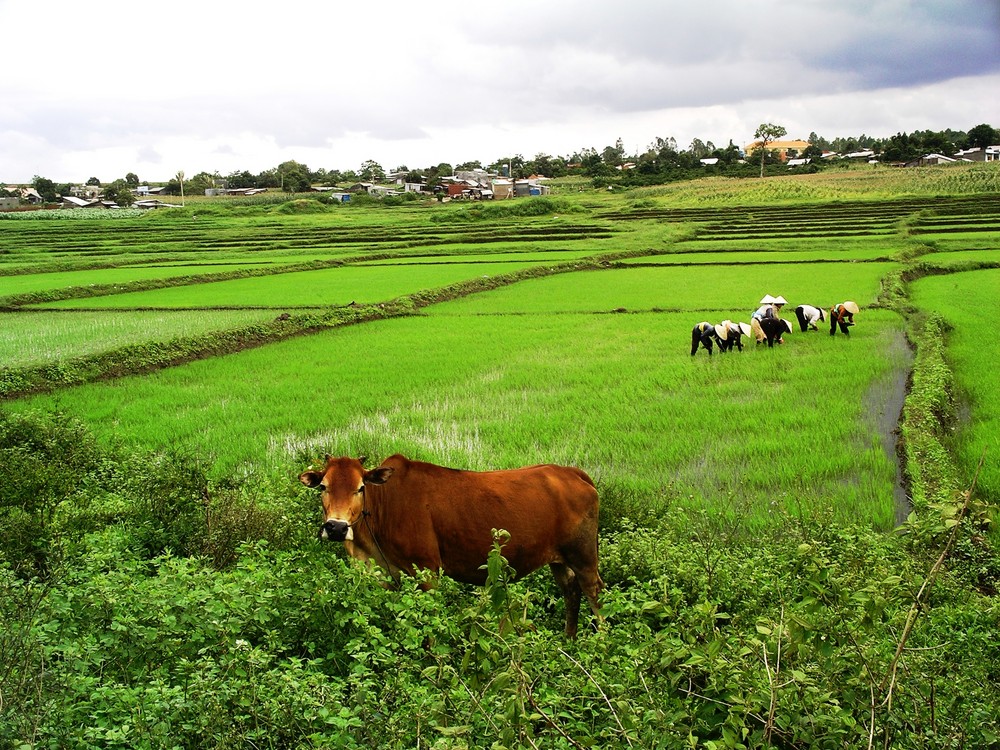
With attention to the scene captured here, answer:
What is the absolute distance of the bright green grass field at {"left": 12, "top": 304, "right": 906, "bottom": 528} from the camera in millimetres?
6641

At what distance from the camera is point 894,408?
8812mm

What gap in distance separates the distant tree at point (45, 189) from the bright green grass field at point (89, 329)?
247ft

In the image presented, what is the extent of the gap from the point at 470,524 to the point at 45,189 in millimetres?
94211

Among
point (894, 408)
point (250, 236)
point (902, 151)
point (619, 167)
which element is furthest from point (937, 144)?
point (894, 408)

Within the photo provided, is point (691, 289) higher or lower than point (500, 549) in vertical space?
lower

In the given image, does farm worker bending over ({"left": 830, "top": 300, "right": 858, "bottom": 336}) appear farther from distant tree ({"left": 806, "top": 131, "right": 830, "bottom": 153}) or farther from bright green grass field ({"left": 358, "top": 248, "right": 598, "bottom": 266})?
distant tree ({"left": 806, "top": 131, "right": 830, "bottom": 153})

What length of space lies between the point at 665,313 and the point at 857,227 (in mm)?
Answer: 20935

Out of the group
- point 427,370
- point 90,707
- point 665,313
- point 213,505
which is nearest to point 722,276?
point 665,313

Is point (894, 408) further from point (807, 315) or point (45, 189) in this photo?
point (45, 189)

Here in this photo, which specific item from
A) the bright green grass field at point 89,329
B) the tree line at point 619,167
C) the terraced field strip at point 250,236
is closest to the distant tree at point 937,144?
the tree line at point 619,167

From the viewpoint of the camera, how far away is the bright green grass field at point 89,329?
12.1m

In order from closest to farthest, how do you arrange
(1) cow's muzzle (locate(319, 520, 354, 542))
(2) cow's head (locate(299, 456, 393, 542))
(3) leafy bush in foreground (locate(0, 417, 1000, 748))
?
(3) leafy bush in foreground (locate(0, 417, 1000, 748))
(1) cow's muzzle (locate(319, 520, 354, 542))
(2) cow's head (locate(299, 456, 393, 542))

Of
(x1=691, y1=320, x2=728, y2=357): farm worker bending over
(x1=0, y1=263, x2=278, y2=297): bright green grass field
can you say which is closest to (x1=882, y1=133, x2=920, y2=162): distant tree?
(x1=0, y1=263, x2=278, y2=297): bright green grass field

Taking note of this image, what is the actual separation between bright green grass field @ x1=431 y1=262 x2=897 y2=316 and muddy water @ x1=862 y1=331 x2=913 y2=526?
3.87m
